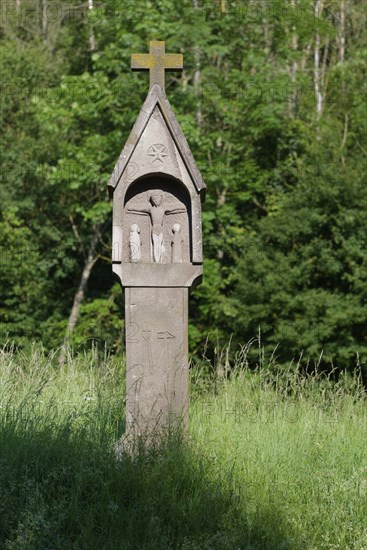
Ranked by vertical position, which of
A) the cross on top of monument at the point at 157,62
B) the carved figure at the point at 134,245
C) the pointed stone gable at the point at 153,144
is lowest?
the carved figure at the point at 134,245

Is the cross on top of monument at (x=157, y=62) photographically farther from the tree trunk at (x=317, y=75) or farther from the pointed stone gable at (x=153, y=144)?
the tree trunk at (x=317, y=75)

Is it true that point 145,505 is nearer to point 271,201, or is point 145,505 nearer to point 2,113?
point 271,201

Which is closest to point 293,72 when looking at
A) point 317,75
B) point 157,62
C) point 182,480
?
point 317,75

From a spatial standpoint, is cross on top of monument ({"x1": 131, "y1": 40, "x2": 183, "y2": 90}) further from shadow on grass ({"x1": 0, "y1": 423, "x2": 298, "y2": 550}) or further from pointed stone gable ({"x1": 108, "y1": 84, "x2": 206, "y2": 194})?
shadow on grass ({"x1": 0, "y1": 423, "x2": 298, "y2": 550})

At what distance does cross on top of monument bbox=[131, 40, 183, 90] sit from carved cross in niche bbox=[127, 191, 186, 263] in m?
0.95

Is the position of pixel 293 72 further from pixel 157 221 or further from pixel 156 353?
pixel 156 353

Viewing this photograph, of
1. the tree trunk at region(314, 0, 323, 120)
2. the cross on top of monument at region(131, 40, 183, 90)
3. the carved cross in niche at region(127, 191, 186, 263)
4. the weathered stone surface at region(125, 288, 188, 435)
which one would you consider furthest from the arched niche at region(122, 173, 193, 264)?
the tree trunk at region(314, 0, 323, 120)

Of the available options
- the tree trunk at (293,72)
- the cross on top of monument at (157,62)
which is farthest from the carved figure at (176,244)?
the tree trunk at (293,72)

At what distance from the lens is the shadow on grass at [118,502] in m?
4.87

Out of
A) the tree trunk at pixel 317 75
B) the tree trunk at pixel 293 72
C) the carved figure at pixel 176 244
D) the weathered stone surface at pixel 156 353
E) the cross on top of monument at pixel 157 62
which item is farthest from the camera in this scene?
the tree trunk at pixel 317 75

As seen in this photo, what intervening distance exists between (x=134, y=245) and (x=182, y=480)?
6.97ft

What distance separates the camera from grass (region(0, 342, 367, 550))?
195 inches

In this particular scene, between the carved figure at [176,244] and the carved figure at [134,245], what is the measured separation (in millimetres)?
274

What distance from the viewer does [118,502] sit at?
5.18 metres
